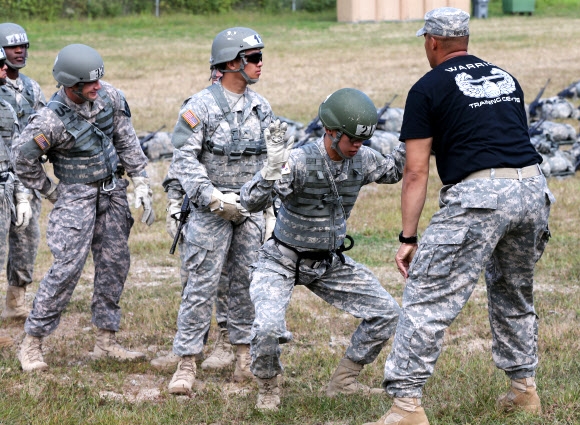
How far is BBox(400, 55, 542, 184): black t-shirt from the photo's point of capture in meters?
4.93

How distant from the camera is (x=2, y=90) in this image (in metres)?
7.66

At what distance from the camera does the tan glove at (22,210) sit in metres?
7.31

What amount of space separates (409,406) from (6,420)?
7.58 ft

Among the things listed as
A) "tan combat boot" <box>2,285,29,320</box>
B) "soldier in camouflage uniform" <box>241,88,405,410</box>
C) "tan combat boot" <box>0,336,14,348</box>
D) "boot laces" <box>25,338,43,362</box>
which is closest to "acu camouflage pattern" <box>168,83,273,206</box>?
"soldier in camouflage uniform" <box>241,88,405,410</box>

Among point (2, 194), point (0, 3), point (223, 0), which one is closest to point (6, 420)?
point (2, 194)

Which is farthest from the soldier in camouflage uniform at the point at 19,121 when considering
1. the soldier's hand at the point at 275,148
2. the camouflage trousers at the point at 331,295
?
the soldier's hand at the point at 275,148

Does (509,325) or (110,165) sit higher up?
(110,165)

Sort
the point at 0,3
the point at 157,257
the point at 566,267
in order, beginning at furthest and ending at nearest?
the point at 0,3, the point at 157,257, the point at 566,267

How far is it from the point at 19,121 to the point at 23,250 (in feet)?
3.51

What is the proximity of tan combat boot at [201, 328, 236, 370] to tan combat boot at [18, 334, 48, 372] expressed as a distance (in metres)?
1.12

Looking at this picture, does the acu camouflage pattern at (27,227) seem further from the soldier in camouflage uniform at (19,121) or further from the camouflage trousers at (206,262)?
the camouflage trousers at (206,262)

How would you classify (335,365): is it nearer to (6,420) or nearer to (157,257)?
(6,420)

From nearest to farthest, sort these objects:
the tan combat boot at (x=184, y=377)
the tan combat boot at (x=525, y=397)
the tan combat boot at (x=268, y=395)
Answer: the tan combat boot at (x=525, y=397) < the tan combat boot at (x=268, y=395) < the tan combat boot at (x=184, y=377)

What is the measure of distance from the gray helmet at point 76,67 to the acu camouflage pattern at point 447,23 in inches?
96.0
